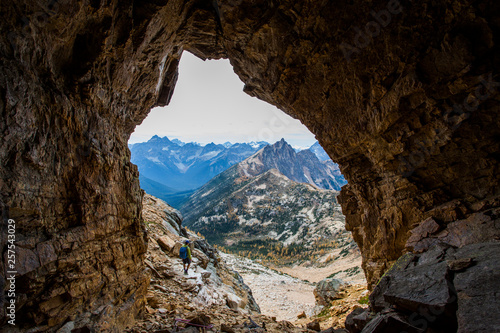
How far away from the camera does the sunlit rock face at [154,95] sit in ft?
18.2

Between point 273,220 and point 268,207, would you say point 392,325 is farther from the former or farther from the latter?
point 268,207

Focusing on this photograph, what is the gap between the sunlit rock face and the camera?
5539mm

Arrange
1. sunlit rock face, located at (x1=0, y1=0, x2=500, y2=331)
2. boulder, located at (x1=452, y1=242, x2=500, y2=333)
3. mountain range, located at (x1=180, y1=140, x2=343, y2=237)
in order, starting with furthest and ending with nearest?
mountain range, located at (x1=180, y1=140, x2=343, y2=237) < sunlit rock face, located at (x1=0, y1=0, x2=500, y2=331) < boulder, located at (x1=452, y1=242, x2=500, y2=333)

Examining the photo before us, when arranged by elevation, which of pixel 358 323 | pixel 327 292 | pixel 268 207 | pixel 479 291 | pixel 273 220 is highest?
pixel 268 207

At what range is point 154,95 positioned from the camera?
13.7 m

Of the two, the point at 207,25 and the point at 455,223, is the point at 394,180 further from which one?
the point at 207,25

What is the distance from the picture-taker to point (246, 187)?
143250 millimetres

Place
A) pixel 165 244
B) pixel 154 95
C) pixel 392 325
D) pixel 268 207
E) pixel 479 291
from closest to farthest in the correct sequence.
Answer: pixel 479 291, pixel 392 325, pixel 154 95, pixel 165 244, pixel 268 207

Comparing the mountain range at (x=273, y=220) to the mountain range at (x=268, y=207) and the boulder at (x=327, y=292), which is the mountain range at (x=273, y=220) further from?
the boulder at (x=327, y=292)

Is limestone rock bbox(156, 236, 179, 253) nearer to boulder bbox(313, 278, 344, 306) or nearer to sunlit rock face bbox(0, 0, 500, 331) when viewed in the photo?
sunlit rock face bbox(0, 0, 500, 331)

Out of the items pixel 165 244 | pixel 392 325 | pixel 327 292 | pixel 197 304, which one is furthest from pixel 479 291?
pixel 165 244

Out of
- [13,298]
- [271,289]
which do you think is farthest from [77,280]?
[271,289]

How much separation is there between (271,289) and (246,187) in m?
109

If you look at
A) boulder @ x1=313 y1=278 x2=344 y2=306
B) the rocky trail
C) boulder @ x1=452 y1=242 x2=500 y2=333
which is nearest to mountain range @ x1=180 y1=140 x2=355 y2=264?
boulder @ x1=313 y1=278 x2=344 y2=306
